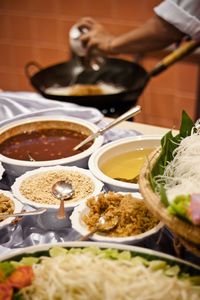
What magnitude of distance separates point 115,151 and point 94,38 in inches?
52.1

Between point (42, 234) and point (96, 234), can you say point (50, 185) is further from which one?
point (96, 234)

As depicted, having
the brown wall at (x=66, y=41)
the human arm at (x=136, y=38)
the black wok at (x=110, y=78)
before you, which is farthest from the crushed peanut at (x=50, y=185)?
the brown wall at (x=66, y=41)

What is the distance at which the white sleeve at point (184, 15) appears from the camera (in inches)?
96.0

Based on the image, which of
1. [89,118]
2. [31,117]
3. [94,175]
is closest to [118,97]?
[89,118]

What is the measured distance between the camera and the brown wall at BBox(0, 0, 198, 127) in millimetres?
3584

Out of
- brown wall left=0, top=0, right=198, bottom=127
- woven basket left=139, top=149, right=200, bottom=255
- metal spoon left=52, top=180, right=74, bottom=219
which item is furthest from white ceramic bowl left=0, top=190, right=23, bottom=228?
brown wall left=0, top=0, right=198, bottom=127

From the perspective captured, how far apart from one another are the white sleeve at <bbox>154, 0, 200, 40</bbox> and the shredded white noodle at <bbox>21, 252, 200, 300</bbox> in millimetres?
1639

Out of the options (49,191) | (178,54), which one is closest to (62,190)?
(49,191)

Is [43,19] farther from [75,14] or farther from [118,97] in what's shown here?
[118,97]

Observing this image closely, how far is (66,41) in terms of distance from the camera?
3955 mm

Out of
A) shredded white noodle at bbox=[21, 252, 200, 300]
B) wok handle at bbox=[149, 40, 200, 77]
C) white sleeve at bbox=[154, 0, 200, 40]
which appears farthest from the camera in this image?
wok handle at bbox=[149, 40, 200, 77]

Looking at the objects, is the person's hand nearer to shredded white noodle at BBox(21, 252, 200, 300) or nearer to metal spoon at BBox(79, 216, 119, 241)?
metal spoon at BBox(79, 216, 119, 241)

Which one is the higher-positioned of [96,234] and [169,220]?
[169,220]

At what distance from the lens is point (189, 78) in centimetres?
354
